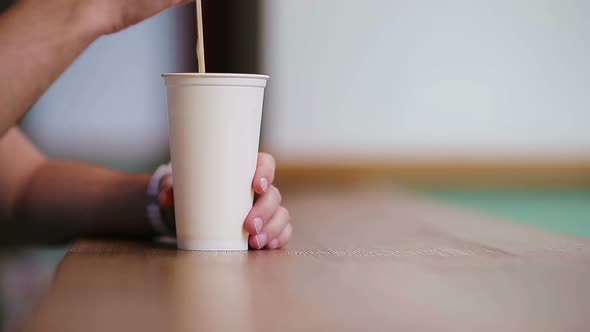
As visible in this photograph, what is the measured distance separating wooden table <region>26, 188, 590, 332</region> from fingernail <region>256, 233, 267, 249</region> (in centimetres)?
2

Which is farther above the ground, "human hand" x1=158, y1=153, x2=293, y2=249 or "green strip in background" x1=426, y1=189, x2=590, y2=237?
"human hand" x1=158, y1=153, x2=293, y2=249

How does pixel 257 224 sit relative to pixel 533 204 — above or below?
above

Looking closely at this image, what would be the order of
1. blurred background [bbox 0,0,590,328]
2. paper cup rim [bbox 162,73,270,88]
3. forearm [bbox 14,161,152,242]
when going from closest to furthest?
paper cup rim [bbox 162,73,270,88] < forearm [bbox 14,161,152,242] < blurred background [bbox 0,0,590,328]

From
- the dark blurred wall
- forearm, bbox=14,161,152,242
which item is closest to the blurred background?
the dark blurred wall

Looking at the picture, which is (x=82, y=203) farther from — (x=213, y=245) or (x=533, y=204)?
(x=533, y=204)

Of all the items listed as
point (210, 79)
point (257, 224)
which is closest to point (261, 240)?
point (257, 224)

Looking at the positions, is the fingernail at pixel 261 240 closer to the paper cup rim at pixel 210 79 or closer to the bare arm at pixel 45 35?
the paper cup rim at pixel 210 79

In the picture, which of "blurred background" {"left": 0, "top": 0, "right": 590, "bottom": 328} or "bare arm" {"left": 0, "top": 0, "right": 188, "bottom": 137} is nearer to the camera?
"bare arm" {"left": 0, "top": 0, "right": 188, "bottom": 137}

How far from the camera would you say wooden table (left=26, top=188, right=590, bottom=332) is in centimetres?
54

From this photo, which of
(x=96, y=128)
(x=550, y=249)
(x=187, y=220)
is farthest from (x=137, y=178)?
(x=96, y=128)

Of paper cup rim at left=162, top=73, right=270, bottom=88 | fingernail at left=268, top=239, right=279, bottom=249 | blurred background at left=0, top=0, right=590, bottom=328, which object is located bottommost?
blurred background at left=0, top=0, right=590, bottom=328

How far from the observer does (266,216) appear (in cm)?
90

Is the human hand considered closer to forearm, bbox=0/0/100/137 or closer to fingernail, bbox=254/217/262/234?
fingernail, bbox=254/217/262/234

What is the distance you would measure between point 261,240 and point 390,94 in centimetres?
222
